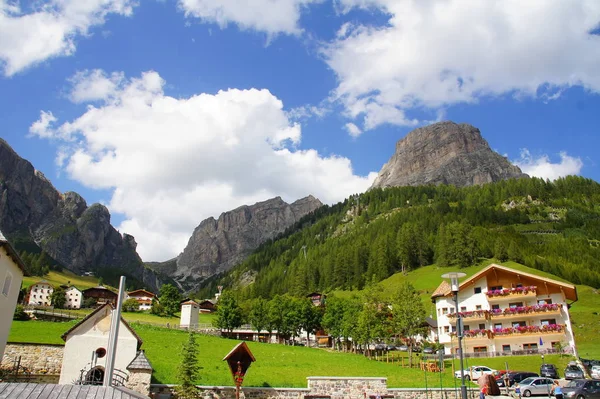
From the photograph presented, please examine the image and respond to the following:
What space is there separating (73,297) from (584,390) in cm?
13116

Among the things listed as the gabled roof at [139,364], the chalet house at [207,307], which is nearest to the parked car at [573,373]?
the gabled roof at [139,364]

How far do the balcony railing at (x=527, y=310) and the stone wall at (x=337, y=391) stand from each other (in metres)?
26.7

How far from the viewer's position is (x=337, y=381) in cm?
3089

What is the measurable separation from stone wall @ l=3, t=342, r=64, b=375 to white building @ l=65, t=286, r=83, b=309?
98706 millimetres

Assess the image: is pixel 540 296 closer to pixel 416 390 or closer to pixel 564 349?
Result: pixel 564 349

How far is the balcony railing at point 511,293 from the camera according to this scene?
55344 millimetres

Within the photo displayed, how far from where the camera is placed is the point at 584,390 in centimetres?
2927

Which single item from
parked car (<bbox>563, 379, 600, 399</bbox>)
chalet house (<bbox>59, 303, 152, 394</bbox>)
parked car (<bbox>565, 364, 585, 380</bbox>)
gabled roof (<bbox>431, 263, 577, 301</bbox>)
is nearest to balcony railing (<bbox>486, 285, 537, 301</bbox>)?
gabled roof (<bbox>431, 263, 577, 301</bbox>)

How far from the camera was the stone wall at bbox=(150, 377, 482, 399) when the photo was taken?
28311mm

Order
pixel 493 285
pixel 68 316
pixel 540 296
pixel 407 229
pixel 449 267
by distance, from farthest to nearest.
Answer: pixel 407 229, pixel 449 267, pixel 68 316, pixel 493 285, pixel 540 296

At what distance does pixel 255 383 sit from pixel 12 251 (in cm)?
1789

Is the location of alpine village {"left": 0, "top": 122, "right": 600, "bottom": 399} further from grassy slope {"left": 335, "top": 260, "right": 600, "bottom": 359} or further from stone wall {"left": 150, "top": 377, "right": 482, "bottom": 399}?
grassy slope {"left": 335, "top": 260, "right": 600, "bottom": 359}

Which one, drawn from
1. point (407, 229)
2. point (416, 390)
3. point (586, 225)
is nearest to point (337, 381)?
point (416, 390)

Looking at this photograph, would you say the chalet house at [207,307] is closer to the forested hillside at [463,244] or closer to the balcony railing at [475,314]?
the forested hillside at [463,244]
